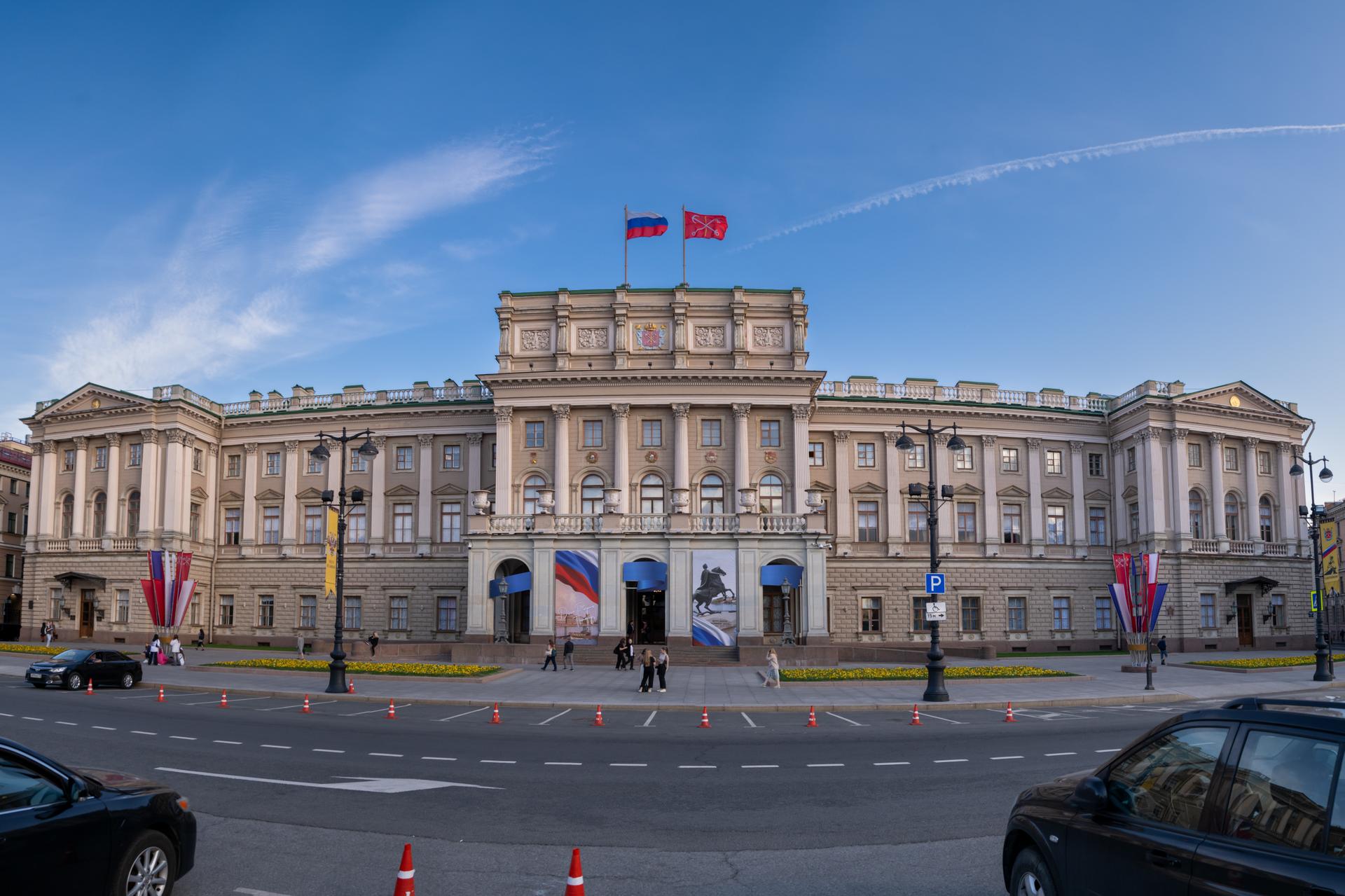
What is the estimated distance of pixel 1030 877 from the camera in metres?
8.02

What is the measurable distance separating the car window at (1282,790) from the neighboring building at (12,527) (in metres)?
95.4

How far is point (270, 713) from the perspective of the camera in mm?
28109

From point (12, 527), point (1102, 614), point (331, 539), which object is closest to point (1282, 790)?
point (331, 539)

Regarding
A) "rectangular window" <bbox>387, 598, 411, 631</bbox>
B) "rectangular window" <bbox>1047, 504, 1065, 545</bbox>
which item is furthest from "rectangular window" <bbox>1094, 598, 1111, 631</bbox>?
"rectangular window" <bbox>387, 598, 411, 631</bbox>

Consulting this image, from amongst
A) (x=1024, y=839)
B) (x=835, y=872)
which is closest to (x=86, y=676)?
(x=835, y=872)

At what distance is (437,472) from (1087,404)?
4497cm

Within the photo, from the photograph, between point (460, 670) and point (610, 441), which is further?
point (610, 441)

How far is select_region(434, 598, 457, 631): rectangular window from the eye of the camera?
64812 mm

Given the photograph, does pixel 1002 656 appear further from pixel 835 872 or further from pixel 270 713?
pixel 835 872

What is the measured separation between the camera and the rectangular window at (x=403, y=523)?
67.1m

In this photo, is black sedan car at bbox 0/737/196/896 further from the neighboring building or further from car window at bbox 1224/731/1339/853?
the neighboring building

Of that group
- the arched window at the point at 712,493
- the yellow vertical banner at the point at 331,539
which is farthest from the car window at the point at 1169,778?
the arched window at the point at 712,493

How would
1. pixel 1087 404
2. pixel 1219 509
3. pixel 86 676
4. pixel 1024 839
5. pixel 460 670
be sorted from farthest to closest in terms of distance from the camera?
pixel 1087 404
pixel 1219 509
pixel 460 670
pixel 86 676
pixel 1024 839

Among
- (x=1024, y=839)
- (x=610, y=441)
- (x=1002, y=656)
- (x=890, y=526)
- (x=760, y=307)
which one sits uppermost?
(x=760, y=307)
